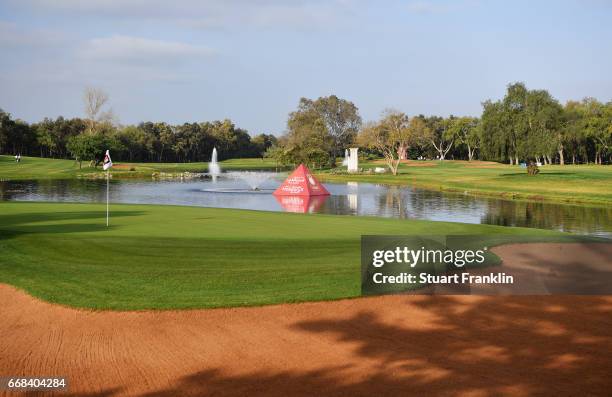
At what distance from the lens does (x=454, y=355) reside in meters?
10.6

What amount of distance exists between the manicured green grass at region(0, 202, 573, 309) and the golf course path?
2.84ft

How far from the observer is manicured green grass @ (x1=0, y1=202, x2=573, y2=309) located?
1413 cm

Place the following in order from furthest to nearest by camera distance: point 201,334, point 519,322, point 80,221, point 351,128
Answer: point 351,128, point 80,221, point 519,322, point 201,334

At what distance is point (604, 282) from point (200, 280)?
34.4ft

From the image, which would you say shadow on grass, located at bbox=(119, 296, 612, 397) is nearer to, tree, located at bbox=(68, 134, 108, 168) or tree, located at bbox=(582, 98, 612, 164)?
tree, located at bbox=(68, 134, 108, 168)

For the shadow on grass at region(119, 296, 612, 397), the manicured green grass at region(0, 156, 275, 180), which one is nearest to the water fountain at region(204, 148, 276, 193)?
the manicured green grass at region(0, 156, 275, 180)

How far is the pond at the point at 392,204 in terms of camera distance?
126 feet

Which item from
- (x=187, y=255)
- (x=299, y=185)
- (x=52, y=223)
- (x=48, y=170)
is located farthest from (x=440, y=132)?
(x=187, y=255)

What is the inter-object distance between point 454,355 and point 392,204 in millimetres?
38852

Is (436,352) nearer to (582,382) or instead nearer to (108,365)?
(582,382)

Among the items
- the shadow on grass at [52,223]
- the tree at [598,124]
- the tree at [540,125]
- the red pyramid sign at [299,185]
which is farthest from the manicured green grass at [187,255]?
the tree at [598,124]

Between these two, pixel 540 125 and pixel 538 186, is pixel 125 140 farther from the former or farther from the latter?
pixel 538 186

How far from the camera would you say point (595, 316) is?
523 inches

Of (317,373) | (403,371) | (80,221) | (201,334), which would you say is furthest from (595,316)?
(80,221)
